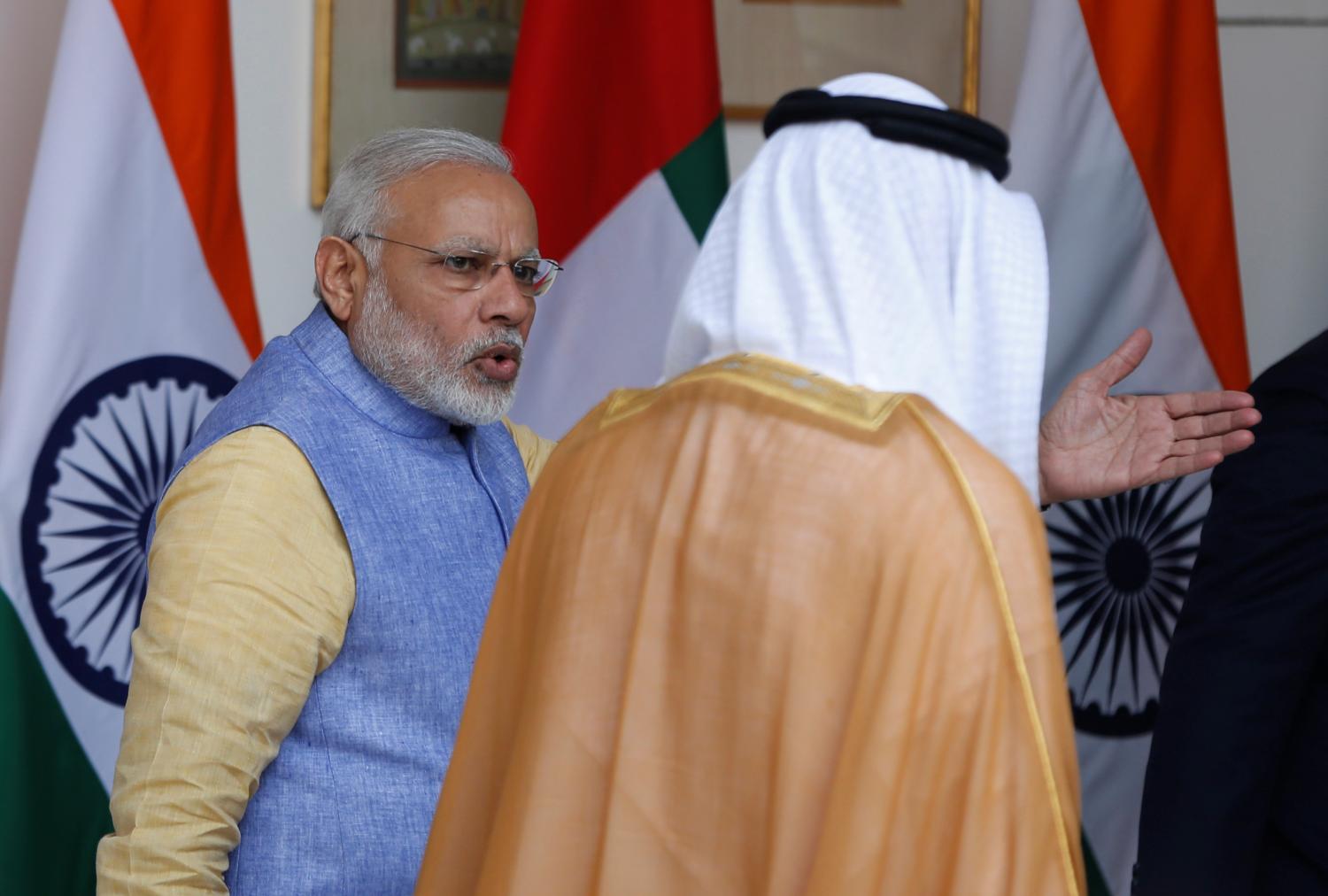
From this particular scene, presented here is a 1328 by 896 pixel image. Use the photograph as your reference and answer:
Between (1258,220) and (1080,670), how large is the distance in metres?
1.04

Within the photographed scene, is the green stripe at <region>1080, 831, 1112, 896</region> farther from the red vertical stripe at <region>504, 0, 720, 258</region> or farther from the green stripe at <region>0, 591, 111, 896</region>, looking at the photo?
the green stripe at <region>0, 591, 111, 896</region>

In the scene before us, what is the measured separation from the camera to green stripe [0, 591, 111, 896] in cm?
217

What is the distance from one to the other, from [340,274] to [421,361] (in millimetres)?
173

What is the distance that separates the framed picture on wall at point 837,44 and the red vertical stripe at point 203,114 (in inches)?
38.7

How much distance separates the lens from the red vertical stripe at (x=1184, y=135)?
241cm

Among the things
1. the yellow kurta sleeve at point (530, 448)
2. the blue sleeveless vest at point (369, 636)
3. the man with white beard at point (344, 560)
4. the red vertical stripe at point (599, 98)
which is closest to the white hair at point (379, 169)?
the man with white beard at point (344, 560)

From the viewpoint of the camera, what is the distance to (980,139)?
1048 mm

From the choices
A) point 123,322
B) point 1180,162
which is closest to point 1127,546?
point 1180,162

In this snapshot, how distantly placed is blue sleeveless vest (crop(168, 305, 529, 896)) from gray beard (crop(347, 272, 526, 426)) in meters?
0.02

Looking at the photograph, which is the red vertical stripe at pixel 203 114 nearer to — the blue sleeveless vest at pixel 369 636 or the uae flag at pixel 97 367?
the uae flag at pixel 97 367

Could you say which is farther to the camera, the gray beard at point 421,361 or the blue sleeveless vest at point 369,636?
the gray beard at point 421,361

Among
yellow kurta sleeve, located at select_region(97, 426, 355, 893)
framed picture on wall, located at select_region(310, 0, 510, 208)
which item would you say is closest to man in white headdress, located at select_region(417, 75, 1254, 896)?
yellow kurta sleeve, located at select_region(97, 426, 355, 893)

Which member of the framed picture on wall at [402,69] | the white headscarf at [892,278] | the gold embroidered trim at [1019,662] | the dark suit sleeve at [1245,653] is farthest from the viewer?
the framed picture on wall at [402,69]

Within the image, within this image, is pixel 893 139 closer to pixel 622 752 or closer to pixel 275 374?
pixel 622 752
